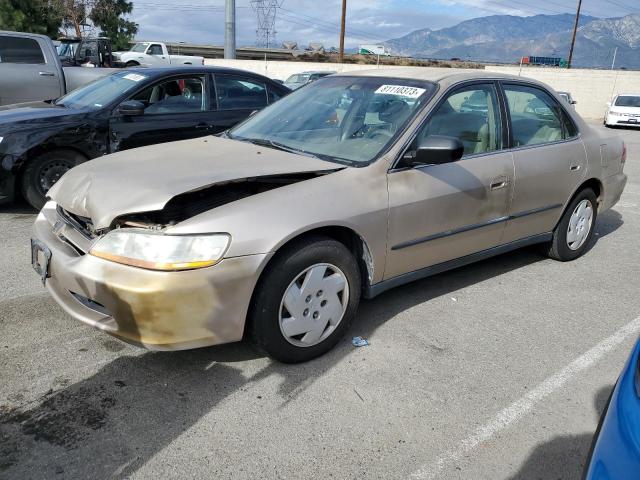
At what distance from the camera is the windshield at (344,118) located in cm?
352

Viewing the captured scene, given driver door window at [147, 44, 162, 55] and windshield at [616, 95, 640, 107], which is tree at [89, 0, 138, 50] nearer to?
driver door window at [147, 44, 162, 55]

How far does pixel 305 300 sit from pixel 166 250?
810mm

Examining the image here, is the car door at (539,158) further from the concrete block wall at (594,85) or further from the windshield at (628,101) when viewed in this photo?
the concrete block wall at (594,85)

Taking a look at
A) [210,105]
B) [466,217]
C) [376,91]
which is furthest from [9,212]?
[466,217]

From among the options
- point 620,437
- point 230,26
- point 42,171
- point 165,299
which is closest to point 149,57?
point 230,26

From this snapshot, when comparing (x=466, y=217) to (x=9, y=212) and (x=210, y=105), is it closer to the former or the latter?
(x=210, y=105)

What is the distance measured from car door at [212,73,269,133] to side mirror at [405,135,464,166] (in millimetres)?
3846

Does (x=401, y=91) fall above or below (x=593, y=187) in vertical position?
above

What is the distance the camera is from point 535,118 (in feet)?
14.5

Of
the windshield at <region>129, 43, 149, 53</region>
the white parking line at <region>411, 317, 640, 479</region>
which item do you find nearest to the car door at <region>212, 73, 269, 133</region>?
the white parking line at <region>411, 317, 640, 479</region>

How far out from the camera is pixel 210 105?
6.60m

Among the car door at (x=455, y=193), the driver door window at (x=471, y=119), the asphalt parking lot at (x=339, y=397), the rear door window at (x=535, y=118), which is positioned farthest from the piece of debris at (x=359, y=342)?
the rear door window at (x=535, y=118)

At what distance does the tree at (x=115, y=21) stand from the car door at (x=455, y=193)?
31.2 meters

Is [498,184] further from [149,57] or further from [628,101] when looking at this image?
[149,57]
